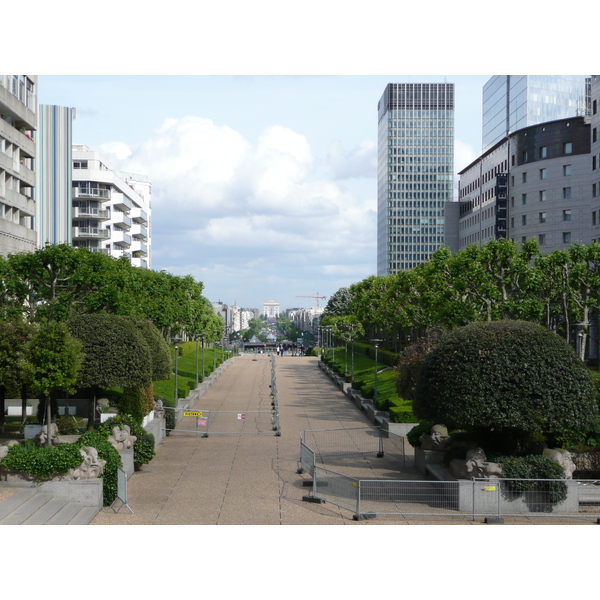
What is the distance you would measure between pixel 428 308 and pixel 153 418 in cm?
1976

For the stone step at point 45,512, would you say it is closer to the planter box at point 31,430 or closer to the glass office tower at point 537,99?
the planter box at point 31,430

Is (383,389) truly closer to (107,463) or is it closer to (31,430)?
(31,430)

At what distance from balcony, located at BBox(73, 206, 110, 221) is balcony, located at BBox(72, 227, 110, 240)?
4.83 ft

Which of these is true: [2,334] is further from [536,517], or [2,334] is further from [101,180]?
[101,180]

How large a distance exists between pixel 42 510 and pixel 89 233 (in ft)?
265

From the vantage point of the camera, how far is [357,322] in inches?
3248

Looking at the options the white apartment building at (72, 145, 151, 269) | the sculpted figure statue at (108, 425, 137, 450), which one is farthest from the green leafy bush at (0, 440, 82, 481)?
the white apartment building at (72, 145, 151, 269)

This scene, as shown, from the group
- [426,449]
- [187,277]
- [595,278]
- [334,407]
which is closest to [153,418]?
[426,449]

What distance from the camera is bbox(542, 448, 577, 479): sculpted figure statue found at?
19125mm

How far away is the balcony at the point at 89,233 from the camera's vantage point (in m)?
93.5

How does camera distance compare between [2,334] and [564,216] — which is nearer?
[2,334]

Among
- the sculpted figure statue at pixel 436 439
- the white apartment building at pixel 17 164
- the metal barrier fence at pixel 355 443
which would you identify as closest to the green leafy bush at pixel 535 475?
the sculpted figure statue at pixel 436 439

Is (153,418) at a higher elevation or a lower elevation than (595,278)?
lower

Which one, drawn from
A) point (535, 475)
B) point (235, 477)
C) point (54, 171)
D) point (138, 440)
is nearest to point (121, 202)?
point (54, 171)
